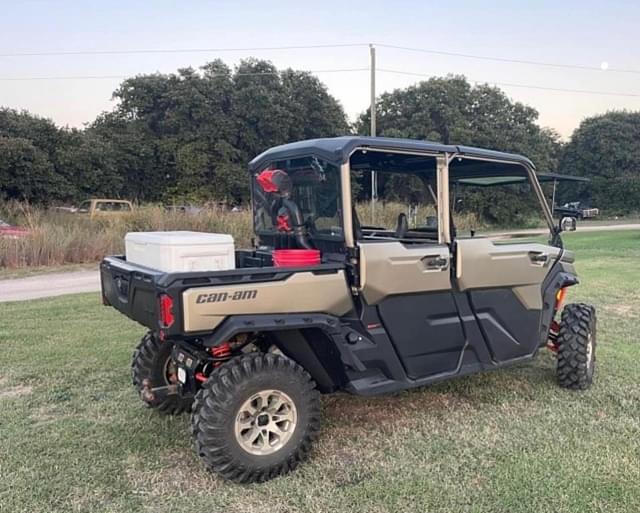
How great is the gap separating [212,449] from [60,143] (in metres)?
23.9

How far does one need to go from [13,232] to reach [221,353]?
11602 millimetres

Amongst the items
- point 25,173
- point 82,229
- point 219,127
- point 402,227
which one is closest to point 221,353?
point 402,227

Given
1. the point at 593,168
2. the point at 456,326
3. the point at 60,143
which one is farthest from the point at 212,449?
the point at 593,168

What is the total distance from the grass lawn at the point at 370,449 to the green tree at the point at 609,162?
128 feet

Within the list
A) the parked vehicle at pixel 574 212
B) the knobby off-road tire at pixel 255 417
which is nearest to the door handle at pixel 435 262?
the knobby off-road tire at pixel 255 417

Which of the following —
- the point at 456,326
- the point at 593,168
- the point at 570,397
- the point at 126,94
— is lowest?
the point at 570,397

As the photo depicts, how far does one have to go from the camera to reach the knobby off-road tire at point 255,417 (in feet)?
10.1

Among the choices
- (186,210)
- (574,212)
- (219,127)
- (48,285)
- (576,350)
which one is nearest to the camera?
(574,212)

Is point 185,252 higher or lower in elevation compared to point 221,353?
higher

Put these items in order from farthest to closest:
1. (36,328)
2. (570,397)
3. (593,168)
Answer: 1. (593,168)
2. (36,328)
3. (570,397)

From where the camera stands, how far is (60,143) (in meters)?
23.9

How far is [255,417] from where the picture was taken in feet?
10.6

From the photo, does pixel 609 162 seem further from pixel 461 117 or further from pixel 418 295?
pixel 418 295

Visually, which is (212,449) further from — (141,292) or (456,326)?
(456,326)
